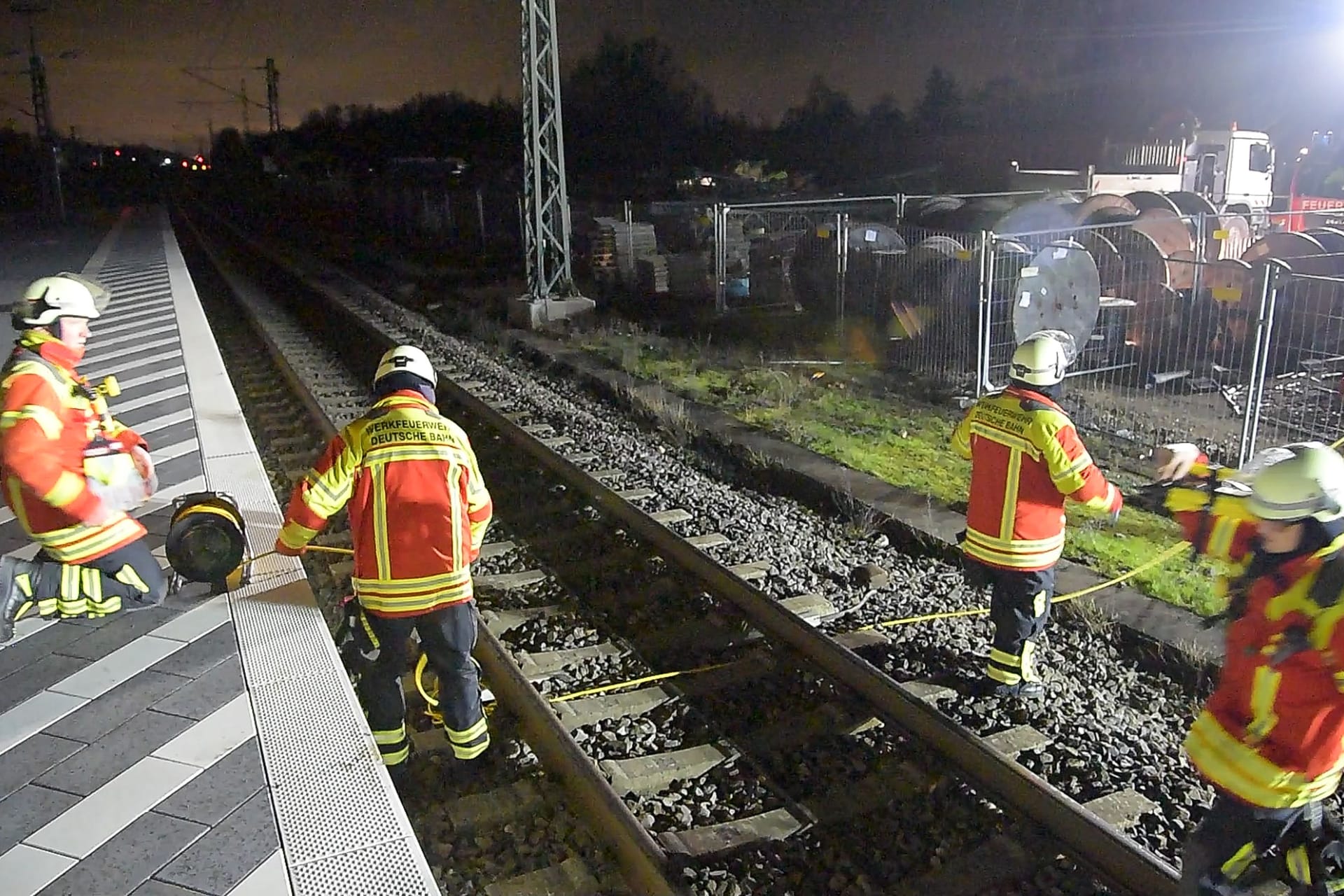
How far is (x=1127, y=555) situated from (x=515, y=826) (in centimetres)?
457

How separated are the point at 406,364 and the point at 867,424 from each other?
6.72m

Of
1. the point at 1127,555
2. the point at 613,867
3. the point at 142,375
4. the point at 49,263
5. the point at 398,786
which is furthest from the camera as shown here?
the point at 49,263

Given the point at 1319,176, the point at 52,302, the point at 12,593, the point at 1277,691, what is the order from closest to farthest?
the point at 1277,691
the point at 52,302
the point at 12,593
the point at 1319,176

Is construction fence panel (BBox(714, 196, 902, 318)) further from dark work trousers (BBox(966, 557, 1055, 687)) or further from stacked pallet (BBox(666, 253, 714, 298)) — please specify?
dark work trousers (BBox(966, 557, 1055, 687))

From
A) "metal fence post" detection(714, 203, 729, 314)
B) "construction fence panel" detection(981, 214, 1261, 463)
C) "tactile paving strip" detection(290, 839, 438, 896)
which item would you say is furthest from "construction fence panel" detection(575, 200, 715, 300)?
"tactile paving strip" detection(290, 839, 438, 896)

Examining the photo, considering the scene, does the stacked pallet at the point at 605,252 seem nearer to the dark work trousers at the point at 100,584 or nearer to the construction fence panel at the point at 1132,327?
the construction fence panel at the point at 1132,327

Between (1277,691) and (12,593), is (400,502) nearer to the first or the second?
(12,593)

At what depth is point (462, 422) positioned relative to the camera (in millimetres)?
10500

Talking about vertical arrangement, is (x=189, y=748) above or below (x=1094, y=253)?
below

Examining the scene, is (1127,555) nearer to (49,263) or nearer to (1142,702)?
(1142,702)

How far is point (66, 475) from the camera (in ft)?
15.8

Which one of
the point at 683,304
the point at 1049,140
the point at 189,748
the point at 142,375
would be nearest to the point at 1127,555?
the point at 189,748

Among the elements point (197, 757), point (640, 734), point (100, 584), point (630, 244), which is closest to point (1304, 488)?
point (640, 734)

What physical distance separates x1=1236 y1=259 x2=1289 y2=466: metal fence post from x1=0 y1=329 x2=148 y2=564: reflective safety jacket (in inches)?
309
